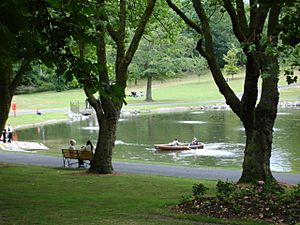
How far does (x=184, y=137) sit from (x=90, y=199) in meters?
26.7

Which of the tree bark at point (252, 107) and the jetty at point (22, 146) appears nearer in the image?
the tree bark at point (252, 107)

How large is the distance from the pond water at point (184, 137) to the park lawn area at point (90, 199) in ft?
30.3

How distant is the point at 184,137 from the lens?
A: 38156 millimetres

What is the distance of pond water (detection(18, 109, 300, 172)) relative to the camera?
27.2 m

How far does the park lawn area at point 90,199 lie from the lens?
353 inches

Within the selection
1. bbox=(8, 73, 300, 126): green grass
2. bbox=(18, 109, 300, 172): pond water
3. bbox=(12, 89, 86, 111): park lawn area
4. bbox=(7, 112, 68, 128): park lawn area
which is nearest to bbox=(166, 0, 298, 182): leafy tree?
bbox=(18, 109, 300, 172): pond water

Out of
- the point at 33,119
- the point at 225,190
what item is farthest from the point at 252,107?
the point at 33,119

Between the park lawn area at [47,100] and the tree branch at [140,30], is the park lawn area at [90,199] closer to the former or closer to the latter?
the tree branch at [140,30]

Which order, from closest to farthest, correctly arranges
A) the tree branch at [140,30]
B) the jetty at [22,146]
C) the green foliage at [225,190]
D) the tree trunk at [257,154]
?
1. the green foliage at [225,190]
2. the tree trunk at [257,154]
3. the tree branch at [140,30]
4. the jetty at [22,146]

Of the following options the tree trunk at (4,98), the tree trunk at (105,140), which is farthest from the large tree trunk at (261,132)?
the tree trunk at (4,98)

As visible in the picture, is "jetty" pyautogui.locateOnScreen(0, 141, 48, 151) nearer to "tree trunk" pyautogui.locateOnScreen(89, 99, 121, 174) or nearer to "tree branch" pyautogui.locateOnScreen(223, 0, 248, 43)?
"tree trunk" pyautogui.locateOnScreen(89, 99, 121, 174)

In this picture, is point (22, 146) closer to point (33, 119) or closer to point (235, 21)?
point (33, 119)

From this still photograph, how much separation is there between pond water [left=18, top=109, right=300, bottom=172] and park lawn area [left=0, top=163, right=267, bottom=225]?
9245mm

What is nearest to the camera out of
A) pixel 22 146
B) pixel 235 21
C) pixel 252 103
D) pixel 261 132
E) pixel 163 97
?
pixel 235 21
